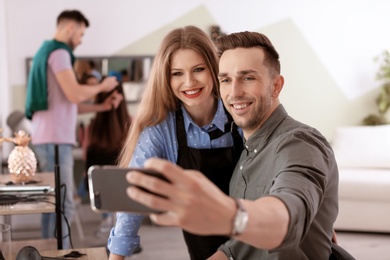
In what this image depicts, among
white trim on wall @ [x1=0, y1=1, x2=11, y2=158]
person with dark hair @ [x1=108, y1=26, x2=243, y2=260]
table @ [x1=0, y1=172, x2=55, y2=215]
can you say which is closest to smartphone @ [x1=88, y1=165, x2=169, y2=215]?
person with dark hair @ [x1=108, y1=26, x2=243, y2=260]

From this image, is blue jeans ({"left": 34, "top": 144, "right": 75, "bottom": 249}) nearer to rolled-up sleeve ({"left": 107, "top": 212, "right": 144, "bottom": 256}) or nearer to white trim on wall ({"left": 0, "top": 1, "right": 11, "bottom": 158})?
white trim on wall ({"left": 0, "top": 1, "right": 11, "bottom": 158})

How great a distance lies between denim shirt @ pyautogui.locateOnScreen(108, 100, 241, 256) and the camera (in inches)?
72.0

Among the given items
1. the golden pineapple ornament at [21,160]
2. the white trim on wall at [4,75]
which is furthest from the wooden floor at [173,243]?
the golden pineapple ornament at [21,160]

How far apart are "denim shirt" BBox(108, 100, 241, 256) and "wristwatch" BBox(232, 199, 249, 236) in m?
0.97

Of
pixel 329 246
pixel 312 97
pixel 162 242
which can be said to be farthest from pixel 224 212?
pixel 312 97

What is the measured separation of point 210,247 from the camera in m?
2.00

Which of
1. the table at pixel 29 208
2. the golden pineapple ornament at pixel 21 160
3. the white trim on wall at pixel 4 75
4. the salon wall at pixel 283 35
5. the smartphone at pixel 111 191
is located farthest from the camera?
the salon wall at pixel 283 35

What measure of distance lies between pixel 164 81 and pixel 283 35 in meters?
3.75

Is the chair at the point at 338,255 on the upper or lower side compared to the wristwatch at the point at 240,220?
lower

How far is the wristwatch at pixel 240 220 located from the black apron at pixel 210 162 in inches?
42.2

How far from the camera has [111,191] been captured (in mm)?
959

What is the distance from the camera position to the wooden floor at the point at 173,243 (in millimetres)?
4095

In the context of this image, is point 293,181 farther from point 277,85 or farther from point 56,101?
point 56,101

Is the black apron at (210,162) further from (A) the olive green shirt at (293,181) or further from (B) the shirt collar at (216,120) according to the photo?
(A) the olive green shirt at (293,181)
